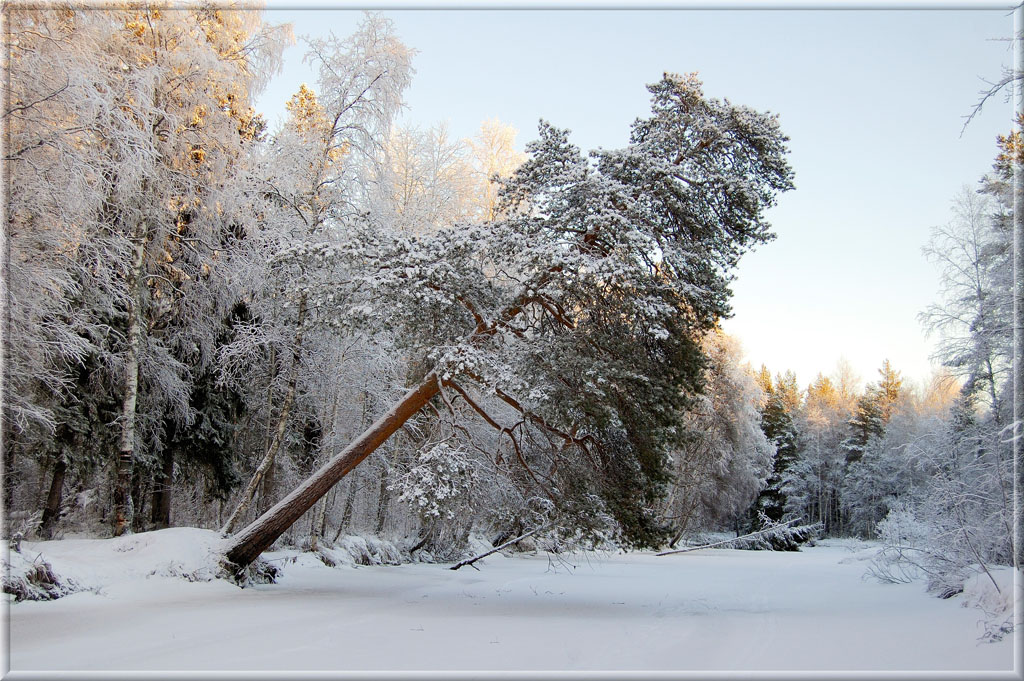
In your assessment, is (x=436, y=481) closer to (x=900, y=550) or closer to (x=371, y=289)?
(x=371, y=289)

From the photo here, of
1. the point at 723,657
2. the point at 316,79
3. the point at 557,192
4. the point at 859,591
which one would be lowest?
the point at 859,591

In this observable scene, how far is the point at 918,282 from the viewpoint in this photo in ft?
27.5

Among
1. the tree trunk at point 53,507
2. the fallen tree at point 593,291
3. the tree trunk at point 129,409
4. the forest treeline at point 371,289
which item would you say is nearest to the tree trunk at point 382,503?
the forest treeline at point 371,289

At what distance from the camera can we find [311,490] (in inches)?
375

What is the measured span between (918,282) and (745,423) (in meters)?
17.8

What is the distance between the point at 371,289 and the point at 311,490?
3017 mm

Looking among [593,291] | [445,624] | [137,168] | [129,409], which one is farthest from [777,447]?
[137,168]

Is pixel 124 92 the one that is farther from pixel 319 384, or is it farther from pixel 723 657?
pixel 723 657

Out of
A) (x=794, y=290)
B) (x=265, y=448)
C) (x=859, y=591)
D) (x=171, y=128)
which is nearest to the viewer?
(x=794, y=290)

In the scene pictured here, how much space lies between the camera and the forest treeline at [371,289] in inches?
309

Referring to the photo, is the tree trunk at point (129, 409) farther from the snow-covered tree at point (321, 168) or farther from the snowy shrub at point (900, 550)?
the snowy shrub at point (900, 550)

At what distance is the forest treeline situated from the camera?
25.8 feet

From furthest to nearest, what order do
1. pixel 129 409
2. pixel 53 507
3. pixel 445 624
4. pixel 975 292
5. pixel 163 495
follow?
pixel 163 495
pixel 53 507
pixel 129 409
pixel 975 292
pixel 445 624

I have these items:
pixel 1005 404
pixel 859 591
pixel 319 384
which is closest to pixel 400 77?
pixel 319 384
